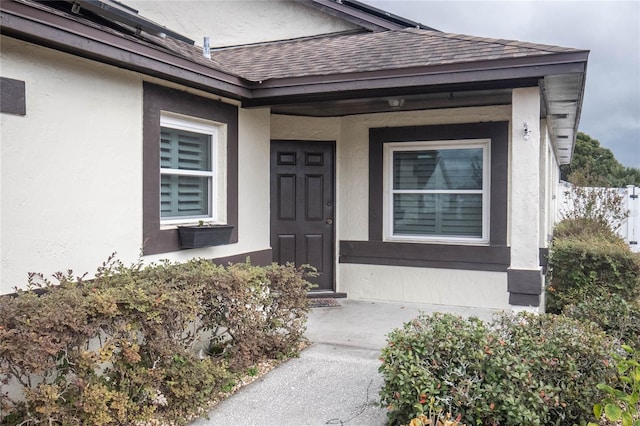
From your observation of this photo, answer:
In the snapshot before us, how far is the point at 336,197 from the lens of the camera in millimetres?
7613

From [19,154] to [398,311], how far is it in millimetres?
4924

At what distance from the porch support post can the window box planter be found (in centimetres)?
313

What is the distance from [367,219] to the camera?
7.50 metres

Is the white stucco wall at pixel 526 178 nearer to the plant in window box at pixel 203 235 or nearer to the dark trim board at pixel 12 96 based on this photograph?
the plant in window box at pixel 203 235

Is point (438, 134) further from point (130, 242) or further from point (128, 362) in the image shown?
point (128, 362)

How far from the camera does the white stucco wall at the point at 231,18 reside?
8.00 m

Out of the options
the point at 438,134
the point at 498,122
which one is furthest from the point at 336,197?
the point at 498,122

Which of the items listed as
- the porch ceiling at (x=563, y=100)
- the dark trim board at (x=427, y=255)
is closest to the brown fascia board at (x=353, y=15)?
the porch ceiling at (x=563, y=100)

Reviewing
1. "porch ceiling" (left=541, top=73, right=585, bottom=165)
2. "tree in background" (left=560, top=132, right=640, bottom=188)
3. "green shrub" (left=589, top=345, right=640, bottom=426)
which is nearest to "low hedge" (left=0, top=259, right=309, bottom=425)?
"green shrub" (left=589, top=345, right=640, bottom=426)

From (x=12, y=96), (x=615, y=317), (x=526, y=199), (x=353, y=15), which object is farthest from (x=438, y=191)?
(x=12, y=96)

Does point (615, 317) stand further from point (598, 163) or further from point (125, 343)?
point (598, 163)

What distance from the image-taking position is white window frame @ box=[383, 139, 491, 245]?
690 centimetres

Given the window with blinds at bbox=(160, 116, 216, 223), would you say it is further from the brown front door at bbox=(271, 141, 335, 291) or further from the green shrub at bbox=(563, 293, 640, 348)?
the green shrub at bbox=(563, 293, 640, 348)

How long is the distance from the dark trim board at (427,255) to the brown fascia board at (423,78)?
104 inches
